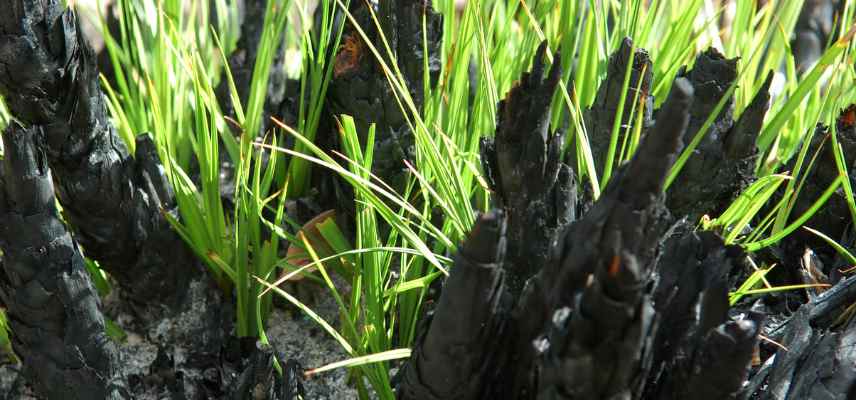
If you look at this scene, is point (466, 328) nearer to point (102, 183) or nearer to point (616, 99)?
point (616, 99)

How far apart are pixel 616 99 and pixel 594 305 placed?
49 centimetres

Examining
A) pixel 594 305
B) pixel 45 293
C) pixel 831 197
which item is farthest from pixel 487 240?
pixel 831 197

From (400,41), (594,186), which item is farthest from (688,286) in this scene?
(400,41)

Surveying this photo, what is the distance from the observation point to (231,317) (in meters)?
1.10

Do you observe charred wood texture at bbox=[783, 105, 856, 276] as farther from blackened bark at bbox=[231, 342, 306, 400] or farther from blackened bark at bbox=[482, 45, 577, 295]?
blackened bark at bbox=[231, 342, 306, 400]

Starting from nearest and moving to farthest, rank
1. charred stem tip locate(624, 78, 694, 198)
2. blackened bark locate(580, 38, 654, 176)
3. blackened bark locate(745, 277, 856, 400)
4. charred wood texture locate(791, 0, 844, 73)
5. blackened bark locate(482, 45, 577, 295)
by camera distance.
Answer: charred stem tip locate(624, 78, 694, 198)
blackened bark locate(745, 277, 856, 400)
blackened bark locate(482, 45, 577, 295)
blackened bark locate(580, 38, 654, 176)
charred wood texture locate(791, 0, 844, 73)

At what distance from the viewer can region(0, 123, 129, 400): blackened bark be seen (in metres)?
0.78

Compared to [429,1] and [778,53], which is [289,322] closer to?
[429,1]

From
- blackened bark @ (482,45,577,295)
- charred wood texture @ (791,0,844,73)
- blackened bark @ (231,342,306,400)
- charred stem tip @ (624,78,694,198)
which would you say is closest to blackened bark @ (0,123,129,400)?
blackened bark @ (231,342,306,400)

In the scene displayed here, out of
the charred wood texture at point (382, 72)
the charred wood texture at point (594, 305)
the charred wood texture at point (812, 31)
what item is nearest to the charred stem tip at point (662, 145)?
the charred wood texture at point (594, 305)

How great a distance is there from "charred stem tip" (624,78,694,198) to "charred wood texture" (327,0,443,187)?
53cm

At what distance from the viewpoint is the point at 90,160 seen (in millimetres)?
977

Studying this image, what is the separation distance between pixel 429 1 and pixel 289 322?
49 centimetres

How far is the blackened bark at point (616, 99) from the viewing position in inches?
37.8
